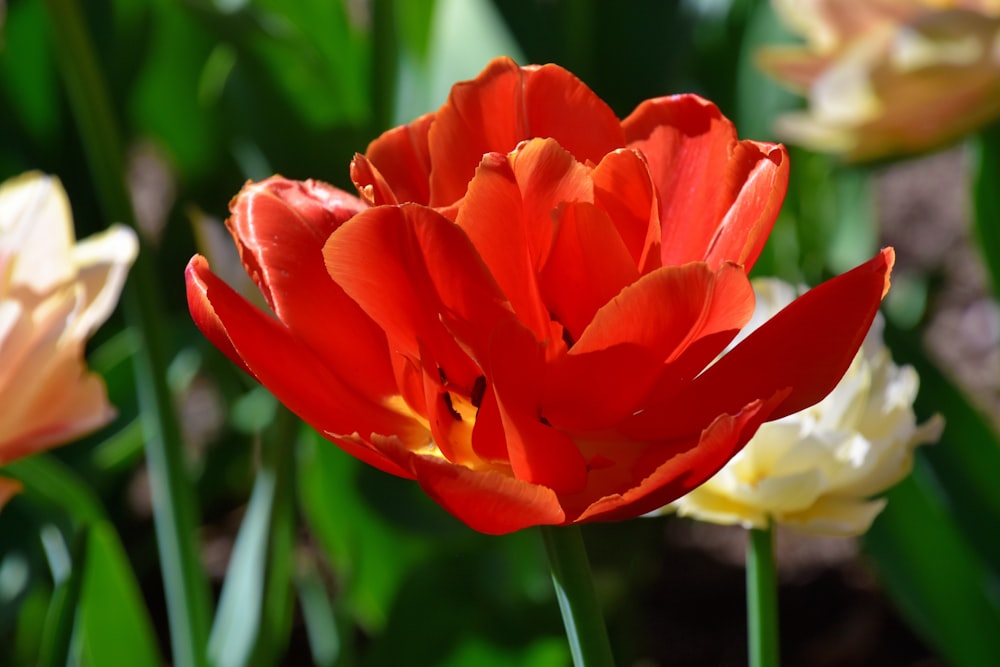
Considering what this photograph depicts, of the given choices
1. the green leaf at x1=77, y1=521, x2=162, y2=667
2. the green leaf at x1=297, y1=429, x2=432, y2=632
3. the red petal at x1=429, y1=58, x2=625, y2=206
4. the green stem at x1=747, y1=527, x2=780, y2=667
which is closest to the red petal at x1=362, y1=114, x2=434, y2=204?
the red petal at x1=429, y1=58, x2=625, y2=206

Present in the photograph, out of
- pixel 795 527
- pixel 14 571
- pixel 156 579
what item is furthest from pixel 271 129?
pixel 795 527

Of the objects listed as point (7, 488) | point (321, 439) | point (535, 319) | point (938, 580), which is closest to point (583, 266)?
point (535, 319)

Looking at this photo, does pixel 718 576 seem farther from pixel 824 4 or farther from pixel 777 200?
pixel 777 200

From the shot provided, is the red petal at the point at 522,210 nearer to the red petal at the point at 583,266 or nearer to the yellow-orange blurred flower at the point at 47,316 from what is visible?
the red petal at the point at 583,266

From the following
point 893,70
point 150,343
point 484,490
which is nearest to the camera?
point 484,490

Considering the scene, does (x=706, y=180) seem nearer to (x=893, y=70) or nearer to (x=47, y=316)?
(x=47, y=316)

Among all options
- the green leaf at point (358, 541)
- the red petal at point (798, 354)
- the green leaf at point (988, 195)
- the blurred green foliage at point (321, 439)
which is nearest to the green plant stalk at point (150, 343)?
the blurred green foliage at point (321, 439)
